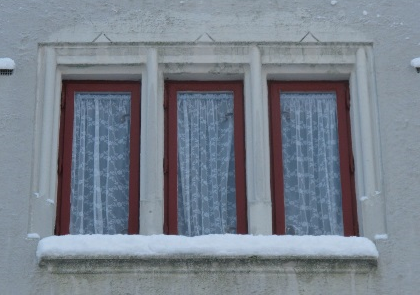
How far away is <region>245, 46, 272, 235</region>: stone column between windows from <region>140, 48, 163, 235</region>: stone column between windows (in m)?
0.71

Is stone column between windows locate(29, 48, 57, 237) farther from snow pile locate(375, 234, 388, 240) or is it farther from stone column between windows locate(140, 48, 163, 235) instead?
snow pile locate(375, 234, 388, 240)

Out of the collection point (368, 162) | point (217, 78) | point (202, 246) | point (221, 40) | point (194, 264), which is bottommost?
point (194, 264)

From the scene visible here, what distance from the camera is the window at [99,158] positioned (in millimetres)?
9430

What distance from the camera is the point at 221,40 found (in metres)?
9.77

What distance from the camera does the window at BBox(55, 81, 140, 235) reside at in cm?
943

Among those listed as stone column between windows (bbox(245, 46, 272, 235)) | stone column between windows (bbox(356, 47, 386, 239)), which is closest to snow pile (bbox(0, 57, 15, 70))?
stone column between windows (bbox(245, 46, 272, 235))

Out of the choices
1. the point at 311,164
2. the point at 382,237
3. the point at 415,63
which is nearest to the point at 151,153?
the point at 311,164

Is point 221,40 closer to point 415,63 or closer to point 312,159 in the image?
point 312,159

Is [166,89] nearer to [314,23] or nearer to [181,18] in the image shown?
[181,18]

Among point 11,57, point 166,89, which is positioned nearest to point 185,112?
point 166,89

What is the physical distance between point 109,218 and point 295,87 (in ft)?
6.35

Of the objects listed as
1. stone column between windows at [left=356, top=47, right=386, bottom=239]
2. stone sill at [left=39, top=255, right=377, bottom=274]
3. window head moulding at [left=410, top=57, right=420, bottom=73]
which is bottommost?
stone sill at [left=39, top=255, right=377, bottom=274]

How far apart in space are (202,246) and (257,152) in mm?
974

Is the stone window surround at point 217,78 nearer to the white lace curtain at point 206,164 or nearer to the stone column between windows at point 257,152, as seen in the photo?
the stone column between windows at point 257,152
